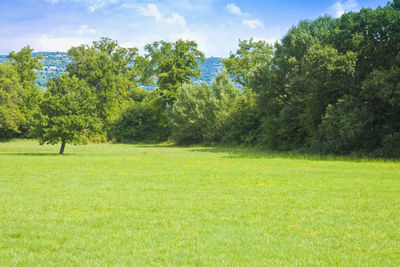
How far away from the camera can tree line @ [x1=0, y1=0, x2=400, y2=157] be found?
102 feet

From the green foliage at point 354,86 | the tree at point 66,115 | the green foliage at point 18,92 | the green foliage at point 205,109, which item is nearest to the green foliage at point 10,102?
the green foliage at point 18,92

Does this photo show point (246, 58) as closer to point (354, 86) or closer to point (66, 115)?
point (354, 86)

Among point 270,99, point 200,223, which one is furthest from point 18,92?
point 200,223

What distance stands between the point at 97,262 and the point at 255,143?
46.6 metres

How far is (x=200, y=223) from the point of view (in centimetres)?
859

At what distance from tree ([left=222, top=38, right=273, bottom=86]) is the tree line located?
0.63ft

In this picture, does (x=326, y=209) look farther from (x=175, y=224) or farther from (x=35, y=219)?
(x=35, y=219)

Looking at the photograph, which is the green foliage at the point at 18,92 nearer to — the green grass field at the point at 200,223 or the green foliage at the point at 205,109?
the green foliage at the point at 205,109

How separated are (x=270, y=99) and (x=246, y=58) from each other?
89.4ft

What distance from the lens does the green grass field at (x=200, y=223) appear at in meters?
6.36

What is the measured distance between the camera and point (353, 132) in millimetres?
29672

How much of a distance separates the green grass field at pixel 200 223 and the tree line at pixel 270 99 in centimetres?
1723

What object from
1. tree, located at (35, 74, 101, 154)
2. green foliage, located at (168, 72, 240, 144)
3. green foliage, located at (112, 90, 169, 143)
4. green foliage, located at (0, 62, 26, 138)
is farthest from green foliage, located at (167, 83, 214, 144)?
green foliage, located at (0, 62, 26, 138)

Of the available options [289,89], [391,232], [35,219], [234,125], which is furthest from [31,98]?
[391,232]
